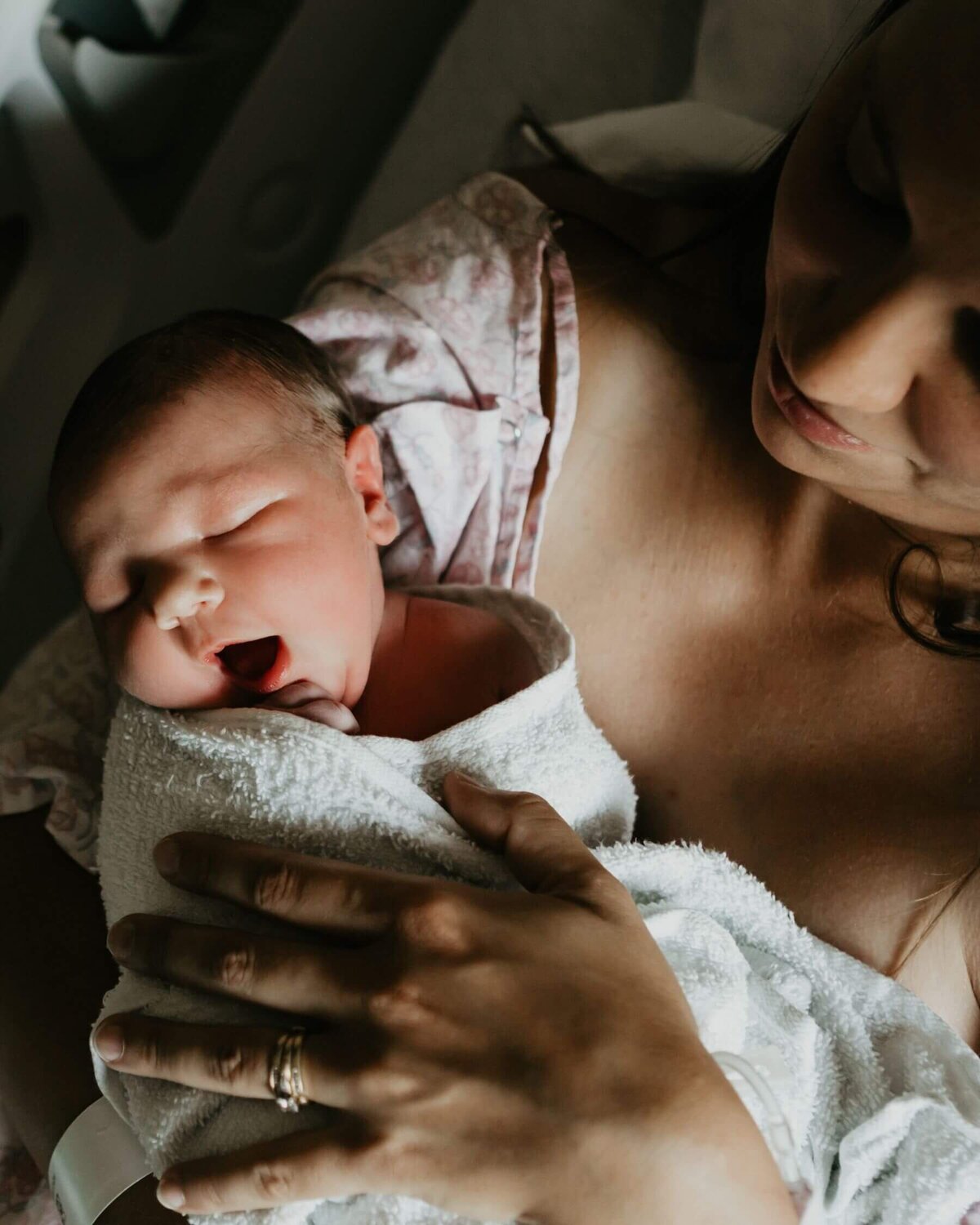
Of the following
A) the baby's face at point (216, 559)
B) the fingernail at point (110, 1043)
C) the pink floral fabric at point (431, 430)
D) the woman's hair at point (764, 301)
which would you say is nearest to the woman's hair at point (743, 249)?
the woman's hair at point (764, 301)

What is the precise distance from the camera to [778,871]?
1.06 metres

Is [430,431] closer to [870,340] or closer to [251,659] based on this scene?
[251,659]

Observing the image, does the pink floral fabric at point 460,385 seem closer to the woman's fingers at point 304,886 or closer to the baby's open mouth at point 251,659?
the baby's open mouth at point 251,659

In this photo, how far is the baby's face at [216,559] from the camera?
3.11 ft

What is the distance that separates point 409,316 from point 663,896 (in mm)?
735

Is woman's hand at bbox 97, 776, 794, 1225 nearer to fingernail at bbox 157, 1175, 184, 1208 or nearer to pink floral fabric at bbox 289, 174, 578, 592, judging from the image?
fingernail at bbox 157, 1175, 184, 1208

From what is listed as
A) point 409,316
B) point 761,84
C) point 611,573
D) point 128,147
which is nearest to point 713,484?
point 611,573

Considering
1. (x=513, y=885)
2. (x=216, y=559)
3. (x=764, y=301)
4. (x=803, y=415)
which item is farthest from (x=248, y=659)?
(x=764, y=301)

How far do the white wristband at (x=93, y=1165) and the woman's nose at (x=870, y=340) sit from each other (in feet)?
3.14

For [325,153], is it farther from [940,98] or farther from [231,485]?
[940,98]

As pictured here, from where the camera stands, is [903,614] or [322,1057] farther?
[903,614]

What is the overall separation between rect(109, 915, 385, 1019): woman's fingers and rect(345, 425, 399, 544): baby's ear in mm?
467

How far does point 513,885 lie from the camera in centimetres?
92

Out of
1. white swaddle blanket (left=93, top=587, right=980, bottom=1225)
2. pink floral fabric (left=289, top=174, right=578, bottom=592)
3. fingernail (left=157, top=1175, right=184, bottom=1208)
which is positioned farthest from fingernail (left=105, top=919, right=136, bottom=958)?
pink floral fabric (left=289, top=174, right=578, bottom=592)
